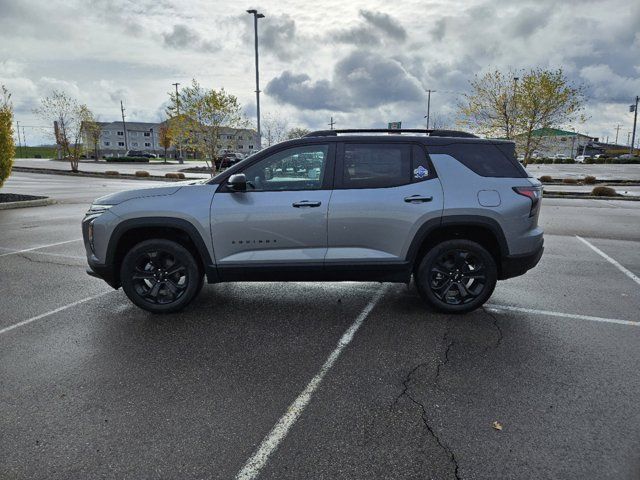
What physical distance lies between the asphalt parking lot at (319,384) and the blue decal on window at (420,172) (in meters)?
1.50

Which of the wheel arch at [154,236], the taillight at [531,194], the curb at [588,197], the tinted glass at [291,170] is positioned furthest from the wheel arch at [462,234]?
the curb at [588,197]

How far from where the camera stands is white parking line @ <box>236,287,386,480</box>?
2422 mm

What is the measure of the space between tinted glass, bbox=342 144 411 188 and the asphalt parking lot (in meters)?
1.43

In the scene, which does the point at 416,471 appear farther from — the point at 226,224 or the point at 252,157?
the point at 252,157

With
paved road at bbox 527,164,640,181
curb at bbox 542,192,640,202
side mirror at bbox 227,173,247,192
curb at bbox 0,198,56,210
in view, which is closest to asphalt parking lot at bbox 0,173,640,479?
side mirror at bbox 227,173,247,192

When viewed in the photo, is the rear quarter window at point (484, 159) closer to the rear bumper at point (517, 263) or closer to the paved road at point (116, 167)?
the rear bumper at point (517, 263)

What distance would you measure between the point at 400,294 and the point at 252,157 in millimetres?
2487

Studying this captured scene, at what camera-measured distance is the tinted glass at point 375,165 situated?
4508mm

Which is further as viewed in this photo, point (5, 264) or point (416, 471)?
point (5, 264)

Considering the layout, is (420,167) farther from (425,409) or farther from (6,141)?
(6,141)

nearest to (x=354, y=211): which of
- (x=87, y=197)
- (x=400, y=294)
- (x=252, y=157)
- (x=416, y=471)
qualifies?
(x=252, y=157)

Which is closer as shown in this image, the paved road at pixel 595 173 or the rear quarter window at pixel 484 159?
the rear quarter window at pixel 484 159

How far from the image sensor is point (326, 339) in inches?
162

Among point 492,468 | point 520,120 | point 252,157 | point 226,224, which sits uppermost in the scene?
point 520,120
